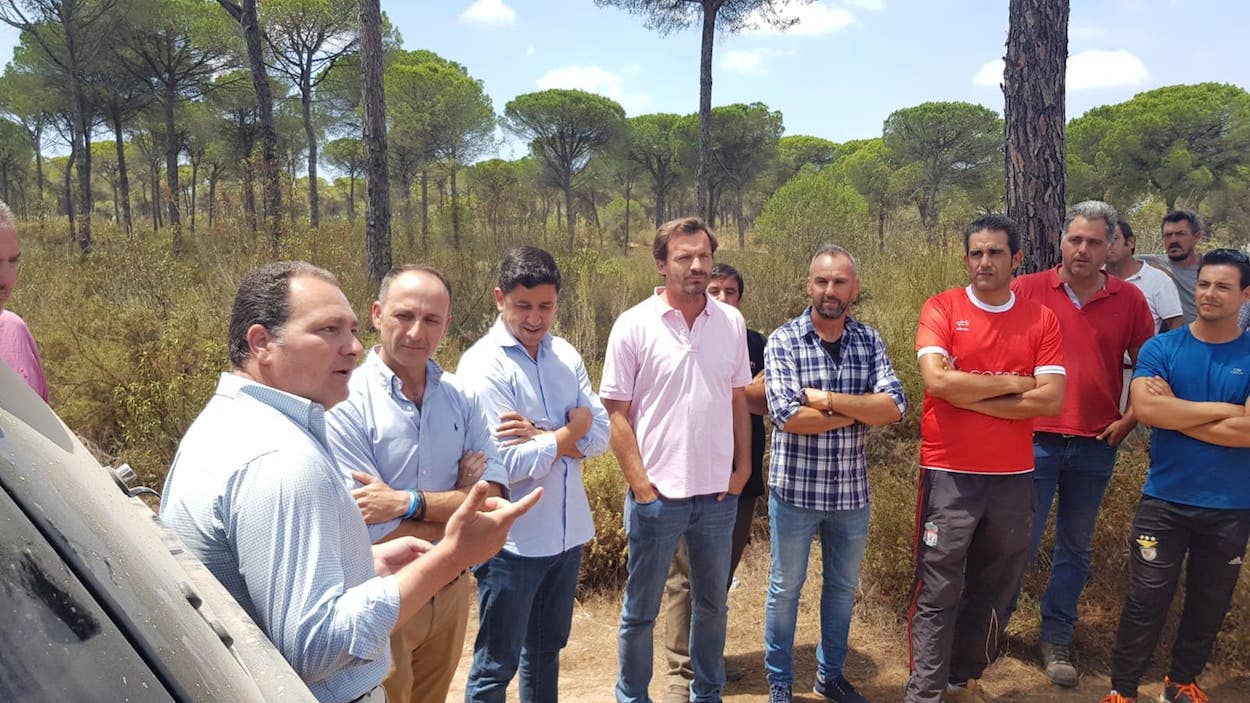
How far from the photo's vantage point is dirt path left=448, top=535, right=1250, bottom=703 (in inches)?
141

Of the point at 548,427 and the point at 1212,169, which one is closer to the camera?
the point at 548,427

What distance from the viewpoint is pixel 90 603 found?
0.72 m

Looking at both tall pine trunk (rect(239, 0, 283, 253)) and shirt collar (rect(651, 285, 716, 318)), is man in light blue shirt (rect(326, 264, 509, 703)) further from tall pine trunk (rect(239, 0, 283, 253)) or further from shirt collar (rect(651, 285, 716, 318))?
tall pine trunk (rect(239, 0, 283, 253))

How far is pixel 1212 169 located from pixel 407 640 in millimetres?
34238

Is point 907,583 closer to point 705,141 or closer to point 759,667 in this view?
point 759,667

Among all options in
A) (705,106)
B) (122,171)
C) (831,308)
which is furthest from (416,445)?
(122,171)

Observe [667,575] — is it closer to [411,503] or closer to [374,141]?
[411,503]

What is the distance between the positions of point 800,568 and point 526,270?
70.3 inches

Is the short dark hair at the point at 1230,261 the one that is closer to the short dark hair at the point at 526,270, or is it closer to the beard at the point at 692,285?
the beard at the point at 692,285

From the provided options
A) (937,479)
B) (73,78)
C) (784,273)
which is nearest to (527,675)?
(937,479)

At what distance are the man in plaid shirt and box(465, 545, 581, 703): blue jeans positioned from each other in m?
1.04

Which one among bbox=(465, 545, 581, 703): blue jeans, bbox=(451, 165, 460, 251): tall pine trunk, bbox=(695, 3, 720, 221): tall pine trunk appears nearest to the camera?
bbox=(465, 545, 581, 703): blue jeans

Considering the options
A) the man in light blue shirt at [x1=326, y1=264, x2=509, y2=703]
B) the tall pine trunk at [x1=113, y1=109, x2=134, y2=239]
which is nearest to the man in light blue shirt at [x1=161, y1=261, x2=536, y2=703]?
the man in light blue shirt at [x1=326, y1=264, x2=509, y2=703]

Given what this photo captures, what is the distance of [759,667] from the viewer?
3889 mm
